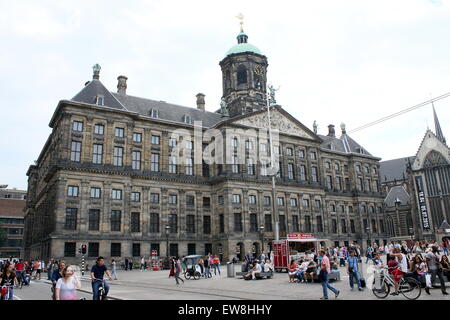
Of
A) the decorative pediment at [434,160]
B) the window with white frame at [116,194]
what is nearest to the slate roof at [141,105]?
the window with white frame at [116,194]

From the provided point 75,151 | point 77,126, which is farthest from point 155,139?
point 75,151

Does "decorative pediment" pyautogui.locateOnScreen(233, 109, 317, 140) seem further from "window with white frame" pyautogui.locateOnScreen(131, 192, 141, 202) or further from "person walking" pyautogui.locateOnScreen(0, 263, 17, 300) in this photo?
"person walking" pyautogui.locateOnScreen(0, 263, 17, 300)

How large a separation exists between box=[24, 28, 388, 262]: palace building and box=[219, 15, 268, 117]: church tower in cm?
17

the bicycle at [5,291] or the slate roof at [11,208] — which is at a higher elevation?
the slate roof at [11,208]

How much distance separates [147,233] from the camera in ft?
145

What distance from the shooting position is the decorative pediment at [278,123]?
52031 mm

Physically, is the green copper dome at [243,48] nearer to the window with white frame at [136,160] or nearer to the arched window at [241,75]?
the arched window at [241,75]

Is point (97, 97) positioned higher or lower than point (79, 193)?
higher

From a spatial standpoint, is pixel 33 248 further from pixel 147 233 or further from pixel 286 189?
pixel 286 189

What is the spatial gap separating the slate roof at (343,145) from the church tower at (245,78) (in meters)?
16.4

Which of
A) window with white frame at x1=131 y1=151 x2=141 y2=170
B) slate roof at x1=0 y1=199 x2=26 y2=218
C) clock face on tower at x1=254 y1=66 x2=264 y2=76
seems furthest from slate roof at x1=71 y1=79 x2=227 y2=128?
slate roof at x1=0 y1=199 x2=26 y2=218

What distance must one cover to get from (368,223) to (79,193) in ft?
166

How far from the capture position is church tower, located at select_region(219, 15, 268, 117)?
57.9m
